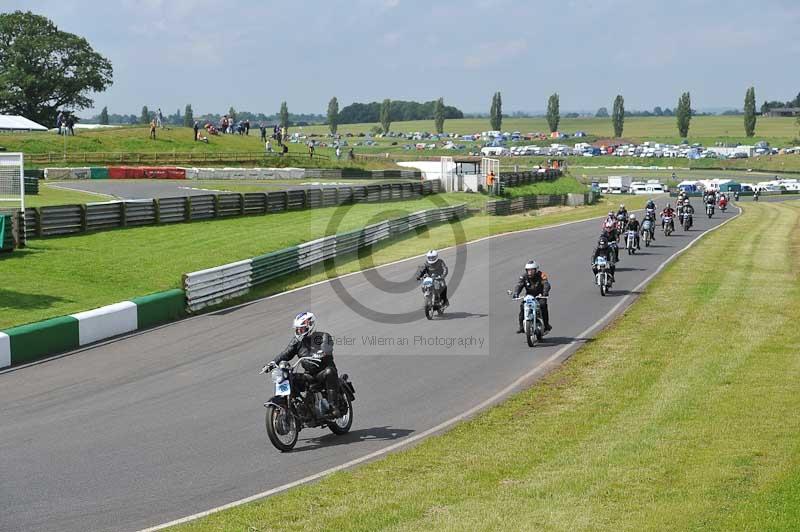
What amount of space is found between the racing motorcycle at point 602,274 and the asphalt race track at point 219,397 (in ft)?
1.16

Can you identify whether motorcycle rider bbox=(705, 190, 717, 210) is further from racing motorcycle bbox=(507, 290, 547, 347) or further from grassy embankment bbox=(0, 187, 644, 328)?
racing motorcycle bbox=(507, 290, 547, 347)

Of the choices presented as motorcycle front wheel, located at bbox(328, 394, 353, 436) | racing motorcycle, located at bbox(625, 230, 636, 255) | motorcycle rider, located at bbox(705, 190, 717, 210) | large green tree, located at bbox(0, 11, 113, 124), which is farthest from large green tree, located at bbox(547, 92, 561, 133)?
motorcycle front wheel, located at bbox(328, 394, 353, 436)

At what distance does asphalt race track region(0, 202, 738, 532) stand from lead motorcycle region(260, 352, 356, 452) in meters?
0.25

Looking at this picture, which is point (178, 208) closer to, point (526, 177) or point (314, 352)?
point (314, 352)

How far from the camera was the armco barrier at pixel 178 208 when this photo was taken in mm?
32969

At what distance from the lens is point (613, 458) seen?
40.6 ft

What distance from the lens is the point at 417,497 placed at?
1101cm

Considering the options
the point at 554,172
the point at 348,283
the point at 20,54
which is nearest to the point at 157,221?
the point at 348,283

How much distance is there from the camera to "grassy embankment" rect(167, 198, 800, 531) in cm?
1016

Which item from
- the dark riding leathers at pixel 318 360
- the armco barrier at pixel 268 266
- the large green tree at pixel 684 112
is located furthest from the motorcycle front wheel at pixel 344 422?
the large green tree at pixel 684 112

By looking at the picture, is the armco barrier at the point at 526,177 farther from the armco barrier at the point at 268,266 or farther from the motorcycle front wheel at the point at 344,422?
the motorcycle front wheel at the point at 344,422

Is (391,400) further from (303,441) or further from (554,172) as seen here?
(554,172)

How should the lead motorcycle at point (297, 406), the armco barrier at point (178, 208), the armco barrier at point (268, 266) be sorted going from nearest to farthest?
1. the lead motorcycle at point (297, 406)
2. the armco barrier at point (268, 266)
3. the armco barrier at point (178, 208)

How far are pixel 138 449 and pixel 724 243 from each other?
120 ft
